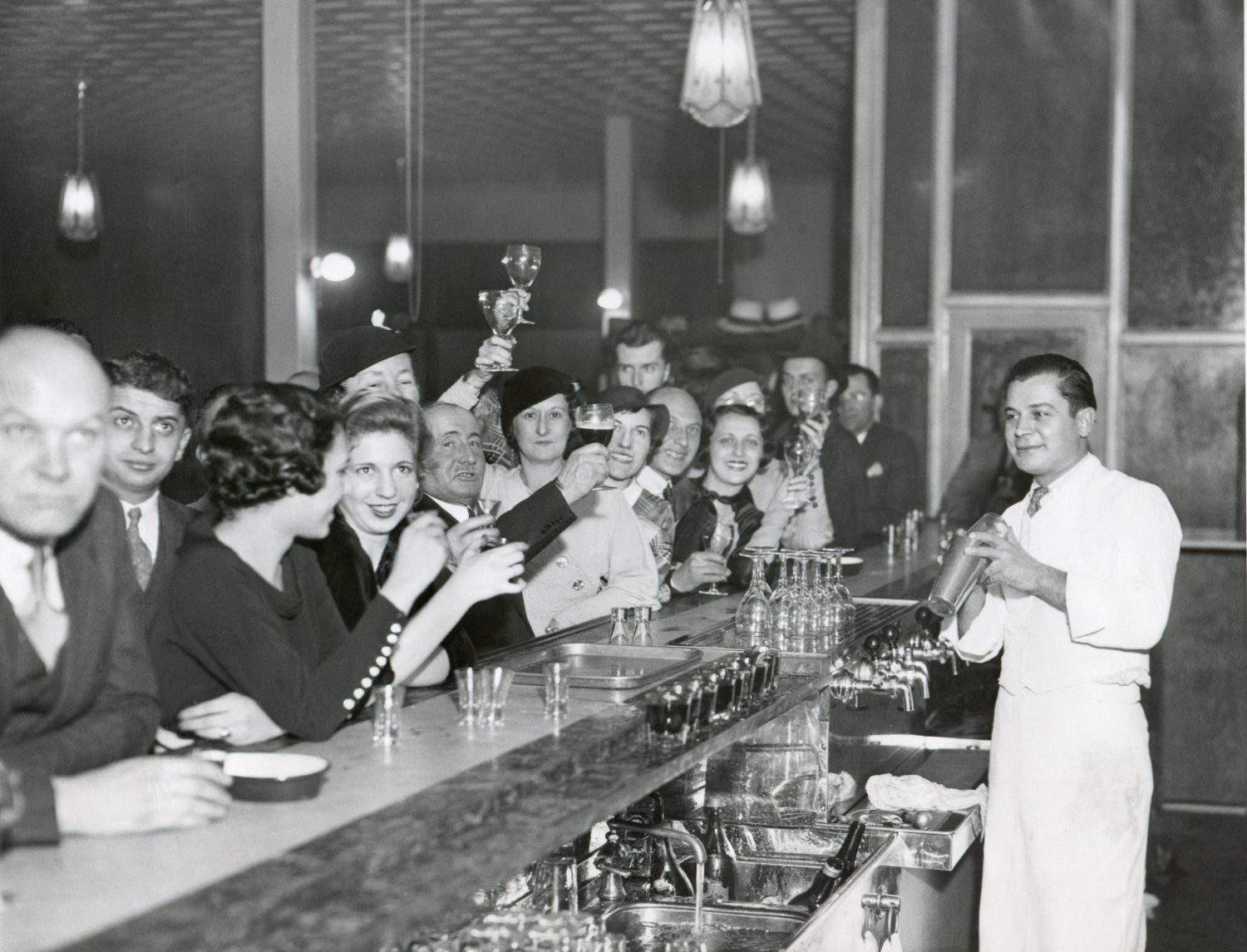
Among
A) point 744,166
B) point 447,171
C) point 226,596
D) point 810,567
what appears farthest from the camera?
point 447,171

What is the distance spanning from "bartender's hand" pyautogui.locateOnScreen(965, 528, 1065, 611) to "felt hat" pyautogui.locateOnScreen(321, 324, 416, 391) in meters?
1.47

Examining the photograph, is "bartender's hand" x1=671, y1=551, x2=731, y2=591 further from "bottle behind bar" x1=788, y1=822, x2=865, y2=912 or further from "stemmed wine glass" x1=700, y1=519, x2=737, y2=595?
"bottle behind bar" x1=788, y1=822, x2=865, y2=912

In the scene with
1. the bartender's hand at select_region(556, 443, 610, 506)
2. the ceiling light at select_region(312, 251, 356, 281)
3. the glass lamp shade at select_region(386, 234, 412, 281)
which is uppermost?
the glass lamp shade at select_region(386, 234, 412, 281)

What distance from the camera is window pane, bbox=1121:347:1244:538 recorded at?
7.97 meters

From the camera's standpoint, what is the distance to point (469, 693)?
2.52 meters

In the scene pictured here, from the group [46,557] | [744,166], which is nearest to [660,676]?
[46,557]

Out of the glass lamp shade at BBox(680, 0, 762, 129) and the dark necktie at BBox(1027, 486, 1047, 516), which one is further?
the glass lamp shade at BBox(680, 0, 762, 129)

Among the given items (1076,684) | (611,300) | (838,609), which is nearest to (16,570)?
(838,609)

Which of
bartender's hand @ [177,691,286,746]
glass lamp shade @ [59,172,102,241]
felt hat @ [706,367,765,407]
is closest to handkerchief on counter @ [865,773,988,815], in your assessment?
bartender's hand @ [177,691,286,746]

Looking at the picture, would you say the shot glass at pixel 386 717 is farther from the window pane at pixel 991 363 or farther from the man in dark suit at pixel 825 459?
the window pane at pixel 991 363

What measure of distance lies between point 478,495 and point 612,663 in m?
0.85

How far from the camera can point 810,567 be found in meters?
4.06

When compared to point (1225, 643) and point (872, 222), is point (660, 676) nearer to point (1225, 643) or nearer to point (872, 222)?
point (1225, 643)

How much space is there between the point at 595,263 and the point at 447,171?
1.45 m
